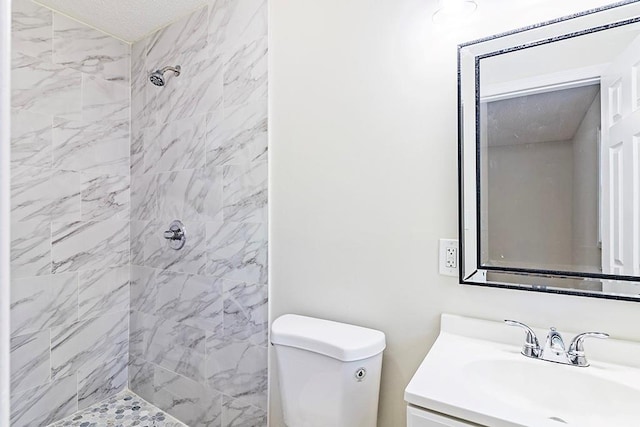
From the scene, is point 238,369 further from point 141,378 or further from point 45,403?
point 45,403

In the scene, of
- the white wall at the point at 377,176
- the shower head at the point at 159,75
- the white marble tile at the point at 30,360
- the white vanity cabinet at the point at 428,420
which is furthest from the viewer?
the shower head at the point at 159,75

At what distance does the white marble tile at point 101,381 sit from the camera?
202 centimetres

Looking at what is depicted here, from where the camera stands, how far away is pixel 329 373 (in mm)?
1226

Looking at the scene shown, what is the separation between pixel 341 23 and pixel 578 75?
0.89 meters

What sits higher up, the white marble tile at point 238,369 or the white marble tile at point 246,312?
the white marble tile at point 246,312

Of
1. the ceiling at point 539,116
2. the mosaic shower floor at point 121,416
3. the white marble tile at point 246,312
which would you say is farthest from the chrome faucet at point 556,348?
the mosaic shower floor at point 121,416

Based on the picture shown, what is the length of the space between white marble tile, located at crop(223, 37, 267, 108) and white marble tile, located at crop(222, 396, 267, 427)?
1.49 metres

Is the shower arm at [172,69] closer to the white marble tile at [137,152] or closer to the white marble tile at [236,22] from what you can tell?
the white marble tile at [236,22]

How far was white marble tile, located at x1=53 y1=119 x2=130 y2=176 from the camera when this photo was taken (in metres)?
1.94

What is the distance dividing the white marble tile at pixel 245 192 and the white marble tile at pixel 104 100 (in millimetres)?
993

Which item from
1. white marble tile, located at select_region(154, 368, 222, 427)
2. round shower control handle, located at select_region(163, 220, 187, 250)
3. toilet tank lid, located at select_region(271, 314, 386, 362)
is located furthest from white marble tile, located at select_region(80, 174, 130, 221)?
toilet tank lid, located at select_region(271, 314, 386, 362)

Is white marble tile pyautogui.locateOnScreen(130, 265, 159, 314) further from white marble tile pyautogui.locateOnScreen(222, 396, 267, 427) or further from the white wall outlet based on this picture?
the white wall outlet

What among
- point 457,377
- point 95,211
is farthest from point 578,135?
point 95,211

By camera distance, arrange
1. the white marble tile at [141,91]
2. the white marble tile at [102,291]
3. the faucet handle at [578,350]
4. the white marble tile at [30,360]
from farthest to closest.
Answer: the white marble tile at [141,91]
the white marble tile at [102,291]
the white marble tile at [30,360]
the faucet handle at [578,350]
